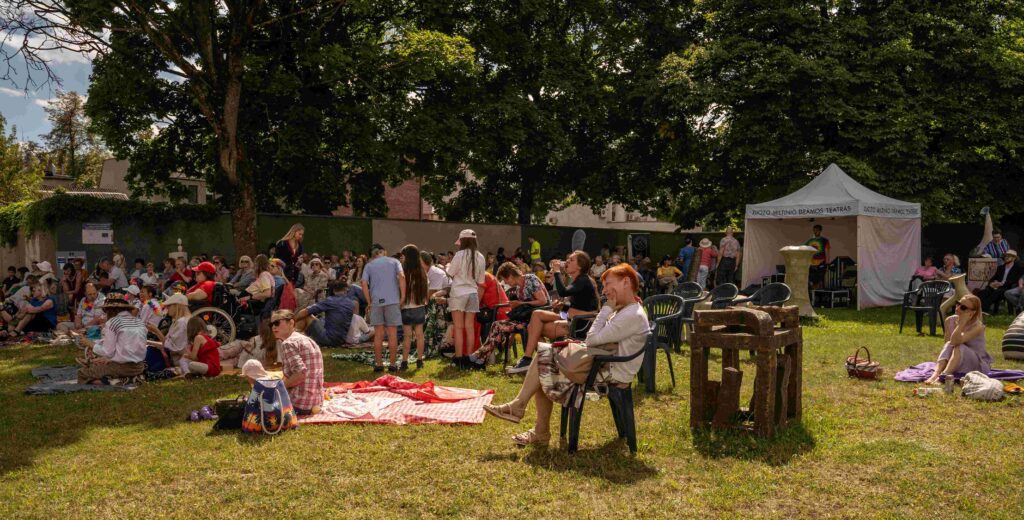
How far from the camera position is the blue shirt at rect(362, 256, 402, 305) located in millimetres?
9211

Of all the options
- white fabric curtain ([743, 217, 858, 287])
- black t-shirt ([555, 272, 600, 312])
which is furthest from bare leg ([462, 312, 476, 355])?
white fabric curtain ([743, 217, 858, 287])

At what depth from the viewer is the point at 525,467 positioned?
508 centimetres

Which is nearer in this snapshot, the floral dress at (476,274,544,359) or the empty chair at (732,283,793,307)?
the floral dress at (476,274,544,359)

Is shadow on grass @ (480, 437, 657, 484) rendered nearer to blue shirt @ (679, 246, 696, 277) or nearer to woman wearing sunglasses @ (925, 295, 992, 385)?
woman wearing sunglasses @ (925, 295, 992, 385)

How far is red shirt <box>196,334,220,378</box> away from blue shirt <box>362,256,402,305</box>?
1935 millimetres

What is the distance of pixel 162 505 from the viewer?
4406 millimetres

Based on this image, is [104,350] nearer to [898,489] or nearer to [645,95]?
[898,489]

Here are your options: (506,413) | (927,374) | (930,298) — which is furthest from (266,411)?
(930,298)

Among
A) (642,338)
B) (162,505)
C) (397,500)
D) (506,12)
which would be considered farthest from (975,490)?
(506,12)

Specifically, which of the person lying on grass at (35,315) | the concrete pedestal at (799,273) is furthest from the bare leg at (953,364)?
the person lying on grass at (35,315)

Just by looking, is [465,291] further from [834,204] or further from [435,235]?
[435,235]

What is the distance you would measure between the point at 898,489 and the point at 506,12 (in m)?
23.4

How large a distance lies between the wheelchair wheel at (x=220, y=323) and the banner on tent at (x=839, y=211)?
12.3m

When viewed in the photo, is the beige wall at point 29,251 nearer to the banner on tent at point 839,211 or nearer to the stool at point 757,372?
the banner on tent at point 839,211
